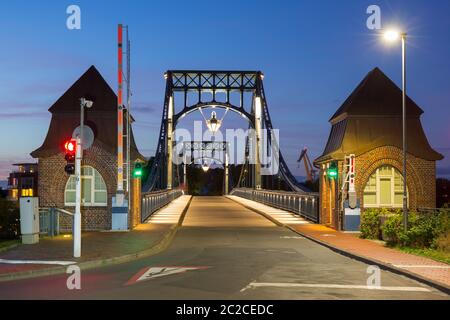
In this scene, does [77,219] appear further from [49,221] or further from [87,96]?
[87,96]

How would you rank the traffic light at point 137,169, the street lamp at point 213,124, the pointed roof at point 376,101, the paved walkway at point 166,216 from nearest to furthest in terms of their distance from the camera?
the traffic light at point 137,169 < the pointed roof at point 376,101 < the paved walkway at point 166,216 < the street lamp at point 213,124

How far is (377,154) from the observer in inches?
1195

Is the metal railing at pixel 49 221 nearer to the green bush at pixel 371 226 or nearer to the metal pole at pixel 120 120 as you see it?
the metal pole at pixel 120 120

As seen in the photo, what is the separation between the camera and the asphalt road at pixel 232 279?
489 inches

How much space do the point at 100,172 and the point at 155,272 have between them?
1461 cm

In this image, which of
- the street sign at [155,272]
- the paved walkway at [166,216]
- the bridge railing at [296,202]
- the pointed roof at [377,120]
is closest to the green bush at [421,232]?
the pointed roof at [377,120]

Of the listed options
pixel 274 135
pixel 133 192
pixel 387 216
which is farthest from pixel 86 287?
pixel 274 135

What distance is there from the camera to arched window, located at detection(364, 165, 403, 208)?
1207 inches

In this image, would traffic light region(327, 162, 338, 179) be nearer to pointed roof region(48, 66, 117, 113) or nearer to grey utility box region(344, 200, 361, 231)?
grey utility box region(344, 200, 361, 231)

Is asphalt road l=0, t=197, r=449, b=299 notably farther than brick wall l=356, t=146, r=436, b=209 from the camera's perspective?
No

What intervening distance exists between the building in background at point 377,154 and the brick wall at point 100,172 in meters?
9.61

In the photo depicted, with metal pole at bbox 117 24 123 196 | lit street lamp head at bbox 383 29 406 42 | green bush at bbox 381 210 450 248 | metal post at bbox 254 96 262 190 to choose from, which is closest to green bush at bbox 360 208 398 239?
green bush at bbox 381 210 450 248

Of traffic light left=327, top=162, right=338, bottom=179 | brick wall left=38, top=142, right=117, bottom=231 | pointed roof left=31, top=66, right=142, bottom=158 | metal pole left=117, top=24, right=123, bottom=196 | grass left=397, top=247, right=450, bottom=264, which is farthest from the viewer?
pointed roof left=31, top=66, right=142, bottom=158
